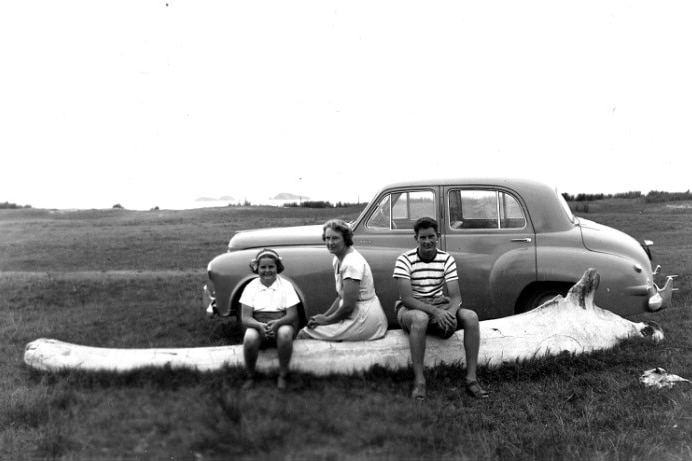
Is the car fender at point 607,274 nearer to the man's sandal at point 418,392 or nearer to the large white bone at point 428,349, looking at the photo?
the large white bone at point 428,349

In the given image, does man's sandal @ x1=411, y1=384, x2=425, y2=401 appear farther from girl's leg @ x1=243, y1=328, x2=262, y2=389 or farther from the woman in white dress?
girl's leg @ x1=243, y1=328, x2=262, y2=389

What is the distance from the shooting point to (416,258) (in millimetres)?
4281

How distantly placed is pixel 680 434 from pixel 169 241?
1263cm

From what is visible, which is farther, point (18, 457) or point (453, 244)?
point (453, 244)

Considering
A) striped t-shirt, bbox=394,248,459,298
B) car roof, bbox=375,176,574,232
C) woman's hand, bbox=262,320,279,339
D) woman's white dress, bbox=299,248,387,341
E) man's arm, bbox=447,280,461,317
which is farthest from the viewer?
car roof, bbox=375,176,574,232

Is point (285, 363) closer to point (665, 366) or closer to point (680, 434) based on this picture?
point (680, 434)

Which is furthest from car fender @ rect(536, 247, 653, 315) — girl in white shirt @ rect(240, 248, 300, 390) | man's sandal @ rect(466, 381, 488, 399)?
girl in white shirt @ rect(240, 248, 300, 390)

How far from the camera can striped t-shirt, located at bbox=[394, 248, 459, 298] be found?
4.25m

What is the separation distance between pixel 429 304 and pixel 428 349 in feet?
1.16

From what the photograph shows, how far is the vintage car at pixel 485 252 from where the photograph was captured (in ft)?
16.6

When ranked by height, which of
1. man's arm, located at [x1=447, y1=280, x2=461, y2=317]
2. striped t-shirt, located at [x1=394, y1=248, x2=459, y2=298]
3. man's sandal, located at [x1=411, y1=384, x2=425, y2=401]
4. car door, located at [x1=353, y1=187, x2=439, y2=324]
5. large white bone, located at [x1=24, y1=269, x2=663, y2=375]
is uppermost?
car door, located at [x1=353, y1=187, x2=439, y2=324]

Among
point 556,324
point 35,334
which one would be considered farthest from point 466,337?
point 35,334

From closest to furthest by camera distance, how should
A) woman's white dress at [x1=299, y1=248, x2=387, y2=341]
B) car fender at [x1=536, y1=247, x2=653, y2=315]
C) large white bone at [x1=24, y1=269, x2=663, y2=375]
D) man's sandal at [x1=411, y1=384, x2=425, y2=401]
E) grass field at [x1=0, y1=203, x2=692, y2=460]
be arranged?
grass field at [x1=0, y1=203, x2=692, y2=460] → large white bone at [x1=24, y1=269, x2=663, y2=375] → man's sandal at [x1=411, y1=384, x2=425, y2=401] → woman's white dress at [x1=299, y1=248, x2=387, y2=341] → car fender at [x1=536, y1=247, x2=653, y2=315]

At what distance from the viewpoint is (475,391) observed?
3.76 meters
